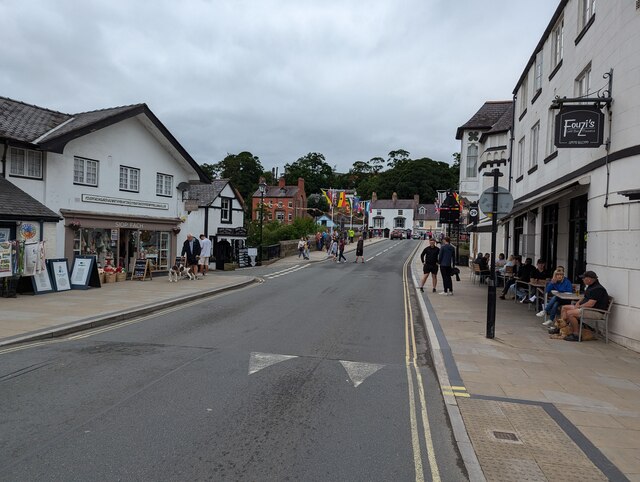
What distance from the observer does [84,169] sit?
17.6 metres

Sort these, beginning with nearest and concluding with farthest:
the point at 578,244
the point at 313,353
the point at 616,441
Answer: the point at 616,441 → the point at 313,353 → the point at 578,244

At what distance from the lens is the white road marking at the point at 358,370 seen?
6.60 metres

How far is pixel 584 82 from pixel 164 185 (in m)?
16.7

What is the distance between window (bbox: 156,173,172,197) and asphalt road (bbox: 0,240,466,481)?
41.4 feet

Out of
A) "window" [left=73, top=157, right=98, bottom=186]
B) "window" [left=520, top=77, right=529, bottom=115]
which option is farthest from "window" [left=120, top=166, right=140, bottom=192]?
"window" [left=520, top=77, right=529, bottom=115]

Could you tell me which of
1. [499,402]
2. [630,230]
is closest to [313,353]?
[499,402]

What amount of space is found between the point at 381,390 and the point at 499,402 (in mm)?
1394

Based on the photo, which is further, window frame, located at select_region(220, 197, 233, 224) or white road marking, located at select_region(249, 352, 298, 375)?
window frame, located at select_region(220, 197, 233, 224)

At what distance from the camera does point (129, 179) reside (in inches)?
782

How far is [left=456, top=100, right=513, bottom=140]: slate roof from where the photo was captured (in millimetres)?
27831

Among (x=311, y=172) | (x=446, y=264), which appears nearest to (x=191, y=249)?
(x=446, y=264)

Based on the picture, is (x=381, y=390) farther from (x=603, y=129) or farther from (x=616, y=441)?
(x=603, y=129)

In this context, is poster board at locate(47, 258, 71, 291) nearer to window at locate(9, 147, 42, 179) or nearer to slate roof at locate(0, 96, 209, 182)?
window at locate(9, 147, 42, 179)

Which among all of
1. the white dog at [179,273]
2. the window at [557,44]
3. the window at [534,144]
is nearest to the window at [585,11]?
the window at [557,44]
